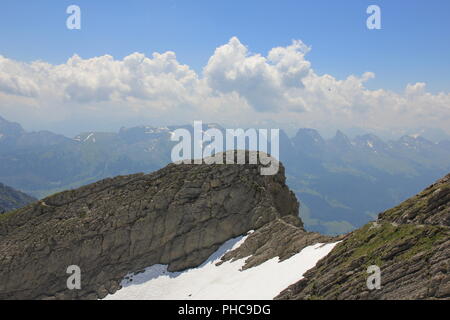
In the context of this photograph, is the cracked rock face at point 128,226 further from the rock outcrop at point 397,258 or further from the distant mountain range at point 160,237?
the rock outcrop at point 397,258

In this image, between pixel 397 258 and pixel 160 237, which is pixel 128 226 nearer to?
pixel 160 237

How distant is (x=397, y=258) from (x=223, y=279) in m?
25.8

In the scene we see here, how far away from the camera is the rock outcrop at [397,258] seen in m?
26.4

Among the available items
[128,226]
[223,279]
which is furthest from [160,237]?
[223,279]

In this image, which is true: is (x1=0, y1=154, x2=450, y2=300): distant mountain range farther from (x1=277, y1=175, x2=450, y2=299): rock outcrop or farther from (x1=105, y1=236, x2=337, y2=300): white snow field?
(x1=277, y1=175, x2=450, y2=299): rock outcrop

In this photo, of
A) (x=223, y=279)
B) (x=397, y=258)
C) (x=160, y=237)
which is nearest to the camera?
(x=397, y=258)

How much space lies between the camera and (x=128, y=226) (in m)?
61.6

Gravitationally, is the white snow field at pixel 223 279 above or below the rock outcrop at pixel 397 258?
below

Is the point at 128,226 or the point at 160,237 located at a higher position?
the point at 128,226

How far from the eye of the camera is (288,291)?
34.8m

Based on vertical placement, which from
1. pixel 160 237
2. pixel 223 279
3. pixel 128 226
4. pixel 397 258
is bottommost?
pixel 223 279

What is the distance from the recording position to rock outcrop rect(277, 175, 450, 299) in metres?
26.4

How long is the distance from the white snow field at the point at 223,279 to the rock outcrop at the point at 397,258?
330 cm

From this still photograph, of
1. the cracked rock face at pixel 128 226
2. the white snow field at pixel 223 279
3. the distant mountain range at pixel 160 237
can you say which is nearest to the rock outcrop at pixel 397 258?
the white snow field at pixel 223 279
